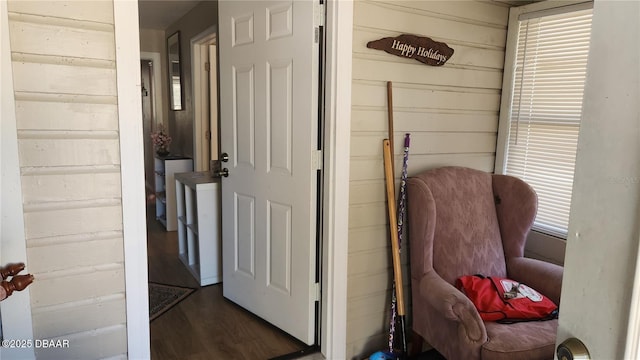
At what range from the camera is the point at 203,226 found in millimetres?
3287

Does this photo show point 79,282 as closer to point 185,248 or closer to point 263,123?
point 263,123

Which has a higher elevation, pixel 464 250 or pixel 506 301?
pixel 464 250

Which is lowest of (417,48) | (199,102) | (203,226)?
(203,226)

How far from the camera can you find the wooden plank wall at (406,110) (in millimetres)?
2215

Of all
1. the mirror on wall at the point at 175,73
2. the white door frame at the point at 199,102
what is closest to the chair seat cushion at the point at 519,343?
the white door frame at the point at 199,102

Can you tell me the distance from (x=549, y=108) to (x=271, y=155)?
1.65m

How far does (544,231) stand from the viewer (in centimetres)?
254

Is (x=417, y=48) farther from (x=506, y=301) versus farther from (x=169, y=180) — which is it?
(x=169, y=180)

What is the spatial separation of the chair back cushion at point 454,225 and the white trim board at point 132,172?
1.34 metres

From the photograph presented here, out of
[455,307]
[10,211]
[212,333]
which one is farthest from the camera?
[212,333]

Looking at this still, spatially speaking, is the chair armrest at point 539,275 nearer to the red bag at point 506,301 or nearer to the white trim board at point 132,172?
the red bag at point 506,301

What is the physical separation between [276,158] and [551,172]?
161cm

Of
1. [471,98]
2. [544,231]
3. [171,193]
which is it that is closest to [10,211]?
[471,98]

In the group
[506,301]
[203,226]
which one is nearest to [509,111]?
[506,301]
